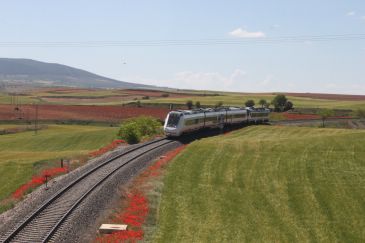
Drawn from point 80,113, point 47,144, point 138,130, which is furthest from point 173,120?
point 80,113

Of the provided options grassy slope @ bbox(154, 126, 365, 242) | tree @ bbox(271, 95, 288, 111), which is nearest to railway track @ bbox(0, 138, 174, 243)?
grassy slope @ bbox(154, 126, 365, 242)

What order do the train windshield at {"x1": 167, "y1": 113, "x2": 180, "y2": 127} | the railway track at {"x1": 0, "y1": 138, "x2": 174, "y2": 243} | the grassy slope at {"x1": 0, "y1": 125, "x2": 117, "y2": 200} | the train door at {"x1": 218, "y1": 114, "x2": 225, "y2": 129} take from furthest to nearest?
the train door at {"x1": 218, "y1": 114, "x2": 225, "y2": 129}, the grassy slope at {"x1": 0, "y1": 125, "x2": 117, "y2": 200}, the train windshield at {"x1": 167, "y1": 113, "x2": 180, "y2": 127}, the railway track at {"x1": 0, "y1": 138, "x2": 174, "y2": 243}

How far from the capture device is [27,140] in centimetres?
8094

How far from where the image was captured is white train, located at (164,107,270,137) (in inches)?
1986

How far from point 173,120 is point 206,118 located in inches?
288

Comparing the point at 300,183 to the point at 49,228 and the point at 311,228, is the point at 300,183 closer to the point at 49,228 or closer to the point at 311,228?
the point at 311,228

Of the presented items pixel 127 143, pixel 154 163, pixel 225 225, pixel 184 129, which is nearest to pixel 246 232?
pixel 225 225

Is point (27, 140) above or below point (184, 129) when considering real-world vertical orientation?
below

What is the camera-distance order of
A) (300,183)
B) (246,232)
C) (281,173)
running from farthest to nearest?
(281,173), (300,183), (246,232)

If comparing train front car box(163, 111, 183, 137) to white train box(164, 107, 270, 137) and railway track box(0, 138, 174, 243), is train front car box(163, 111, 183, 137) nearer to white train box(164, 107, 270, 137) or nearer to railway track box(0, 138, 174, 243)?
white train box(164, 107, 270, 137)

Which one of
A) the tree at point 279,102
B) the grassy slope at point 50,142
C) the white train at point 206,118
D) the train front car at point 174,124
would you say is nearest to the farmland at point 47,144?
the grassy slope at point 50,142

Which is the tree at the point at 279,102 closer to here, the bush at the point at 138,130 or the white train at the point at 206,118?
the white train at the point at 206,118

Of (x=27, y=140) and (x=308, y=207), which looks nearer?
(x=308, y=207)

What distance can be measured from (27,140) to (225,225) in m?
63.4
